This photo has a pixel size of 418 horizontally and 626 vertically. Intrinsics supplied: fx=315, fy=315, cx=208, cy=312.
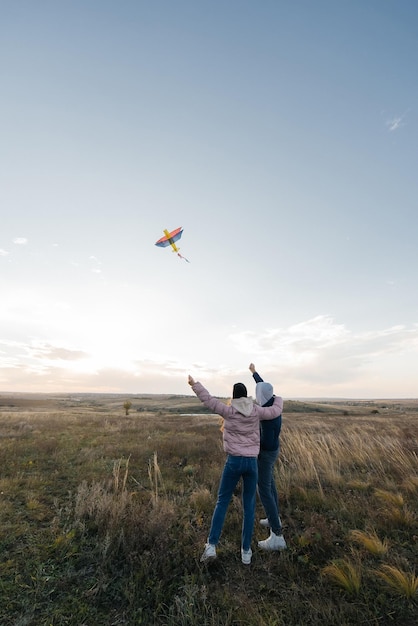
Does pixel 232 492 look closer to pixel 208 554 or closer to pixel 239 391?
pixel 208 554

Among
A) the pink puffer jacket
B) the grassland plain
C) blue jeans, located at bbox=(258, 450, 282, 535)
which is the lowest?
the grassland plain

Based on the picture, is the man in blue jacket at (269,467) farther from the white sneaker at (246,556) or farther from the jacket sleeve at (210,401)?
the jacket sleeve at (210,401)

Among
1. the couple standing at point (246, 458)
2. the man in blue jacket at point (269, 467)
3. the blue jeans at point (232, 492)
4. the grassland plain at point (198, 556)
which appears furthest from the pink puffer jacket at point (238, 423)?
the grassland plain at point (198, 556)

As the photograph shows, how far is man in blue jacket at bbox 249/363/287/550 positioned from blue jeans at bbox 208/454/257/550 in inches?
19.0

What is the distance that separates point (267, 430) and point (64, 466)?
8219 mm

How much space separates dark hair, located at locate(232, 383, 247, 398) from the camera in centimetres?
494

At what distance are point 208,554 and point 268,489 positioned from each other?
1301 mm

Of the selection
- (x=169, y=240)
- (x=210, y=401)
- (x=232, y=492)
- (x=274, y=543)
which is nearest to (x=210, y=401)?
(x=210, y=401)

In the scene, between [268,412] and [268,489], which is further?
[268,489]

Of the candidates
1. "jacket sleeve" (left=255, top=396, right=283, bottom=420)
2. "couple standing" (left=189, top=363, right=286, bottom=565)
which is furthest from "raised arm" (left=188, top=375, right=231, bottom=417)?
"jacket sleeve" (left=255, top=396, right=283, bottom=420)

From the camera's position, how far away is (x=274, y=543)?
4938 millimetres

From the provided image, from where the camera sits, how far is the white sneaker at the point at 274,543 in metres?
4.91

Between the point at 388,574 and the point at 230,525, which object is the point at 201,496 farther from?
the point at 388,574

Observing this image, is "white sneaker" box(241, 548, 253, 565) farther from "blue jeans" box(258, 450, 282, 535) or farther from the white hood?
the white hood
